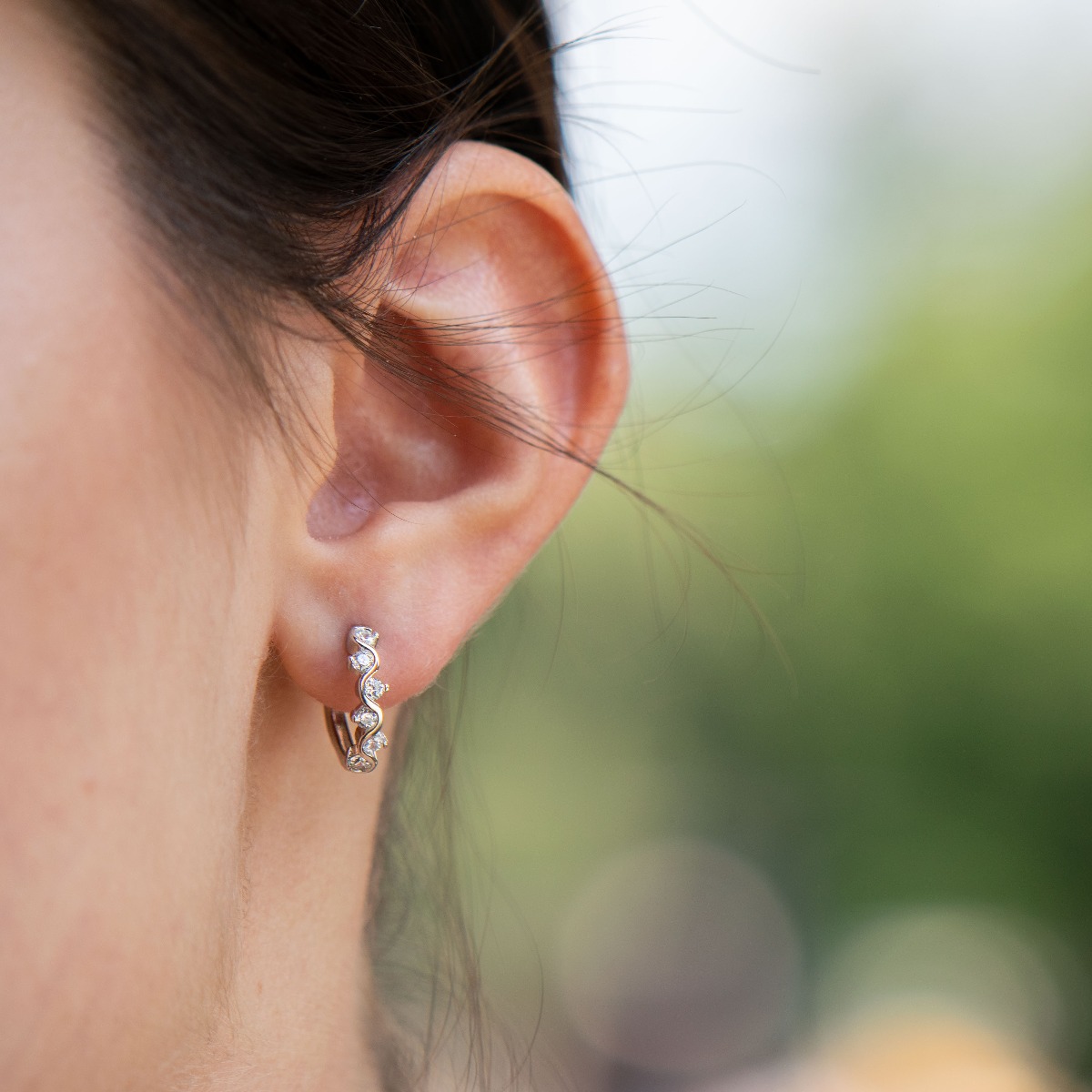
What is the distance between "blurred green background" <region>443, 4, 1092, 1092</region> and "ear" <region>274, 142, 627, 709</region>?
20.3 feet

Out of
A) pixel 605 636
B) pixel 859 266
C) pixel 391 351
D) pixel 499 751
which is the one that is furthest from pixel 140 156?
pixel 859 266

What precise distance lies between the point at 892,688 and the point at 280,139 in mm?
8254

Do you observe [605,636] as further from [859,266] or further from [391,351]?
[391,351]

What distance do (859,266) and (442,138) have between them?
804 centimetres

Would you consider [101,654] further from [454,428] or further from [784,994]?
[784,994]

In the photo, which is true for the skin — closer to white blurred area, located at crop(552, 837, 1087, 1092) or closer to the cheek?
the cheek

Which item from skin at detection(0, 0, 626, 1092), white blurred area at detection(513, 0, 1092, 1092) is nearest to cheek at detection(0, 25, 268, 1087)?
skin at detection(0, 0, 626, 1092)

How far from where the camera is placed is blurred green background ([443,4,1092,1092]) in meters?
7.85

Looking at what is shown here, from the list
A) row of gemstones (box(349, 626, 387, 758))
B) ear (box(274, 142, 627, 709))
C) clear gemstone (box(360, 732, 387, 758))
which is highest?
ear (box(274, 142, 627, 709))

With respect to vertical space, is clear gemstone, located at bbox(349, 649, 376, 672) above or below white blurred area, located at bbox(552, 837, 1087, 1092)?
above

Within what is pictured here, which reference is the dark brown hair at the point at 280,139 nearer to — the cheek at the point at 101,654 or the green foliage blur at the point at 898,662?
the cheek at the point at 101,654

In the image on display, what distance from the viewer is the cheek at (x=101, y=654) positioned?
2.04 ft

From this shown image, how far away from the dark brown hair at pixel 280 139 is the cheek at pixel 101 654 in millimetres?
48

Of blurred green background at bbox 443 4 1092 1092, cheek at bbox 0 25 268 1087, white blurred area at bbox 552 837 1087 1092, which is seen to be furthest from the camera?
blurred green background at bbox 443 4 1092 1092
